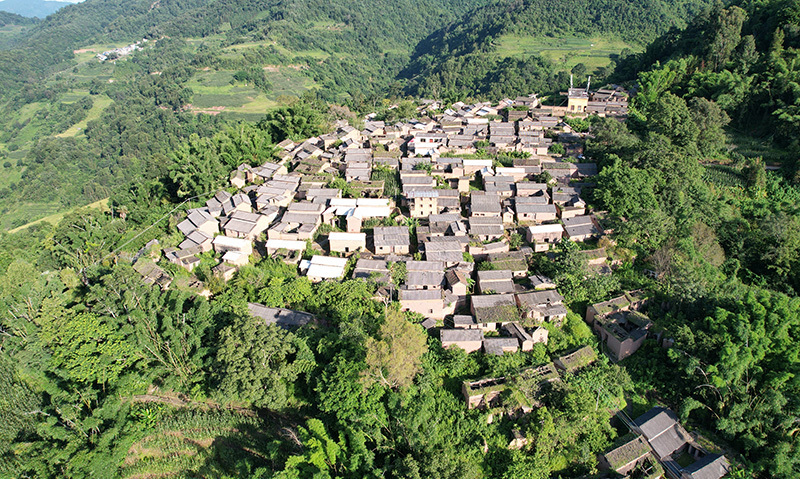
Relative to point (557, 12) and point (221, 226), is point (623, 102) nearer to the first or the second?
point (221, 226)

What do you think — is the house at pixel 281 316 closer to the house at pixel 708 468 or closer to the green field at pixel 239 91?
the house at pixel 708 468

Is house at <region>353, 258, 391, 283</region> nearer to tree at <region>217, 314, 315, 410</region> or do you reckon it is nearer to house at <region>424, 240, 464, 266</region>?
house at <region>424, 240, 464, 266</region>

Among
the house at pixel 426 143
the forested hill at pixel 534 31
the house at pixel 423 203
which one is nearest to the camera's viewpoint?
the house at pixel 423 203

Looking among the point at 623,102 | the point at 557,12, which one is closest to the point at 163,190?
the point at 623,102

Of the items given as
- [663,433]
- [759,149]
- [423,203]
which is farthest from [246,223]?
[759,149]

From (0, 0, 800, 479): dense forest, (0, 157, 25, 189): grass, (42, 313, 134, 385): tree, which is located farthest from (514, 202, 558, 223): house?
(0, 157, 25, 189): grass

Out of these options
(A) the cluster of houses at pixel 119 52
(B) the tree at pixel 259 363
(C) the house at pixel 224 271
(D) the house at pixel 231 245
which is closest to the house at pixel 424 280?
(B) the tree at pixel 259 363

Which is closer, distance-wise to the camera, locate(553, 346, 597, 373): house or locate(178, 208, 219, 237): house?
locate(553, 346, 597, 373): house
